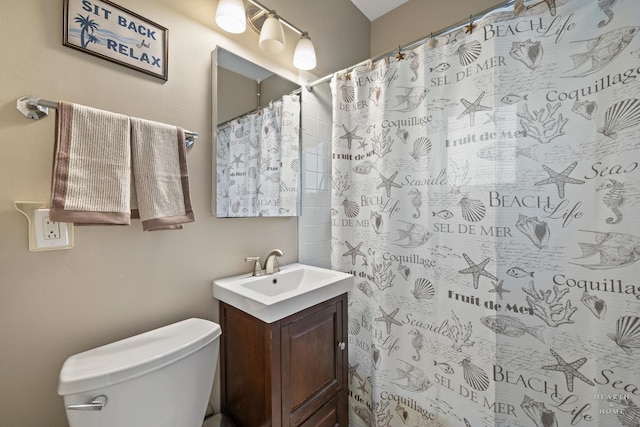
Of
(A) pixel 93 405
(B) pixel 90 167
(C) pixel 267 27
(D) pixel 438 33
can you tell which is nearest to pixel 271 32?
(C) pixel 267 27

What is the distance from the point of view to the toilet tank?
68cm

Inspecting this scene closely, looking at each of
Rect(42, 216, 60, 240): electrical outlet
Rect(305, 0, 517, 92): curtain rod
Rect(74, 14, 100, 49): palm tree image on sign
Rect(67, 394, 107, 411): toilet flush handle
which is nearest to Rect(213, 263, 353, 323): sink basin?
Answer: Rect(67, 394, 107, 411): toilet flush handle

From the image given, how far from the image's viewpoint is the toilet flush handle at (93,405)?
26.1 inches

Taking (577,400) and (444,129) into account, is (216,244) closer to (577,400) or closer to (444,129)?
(444,129)

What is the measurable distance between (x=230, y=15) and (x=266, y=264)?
1134 millimetres

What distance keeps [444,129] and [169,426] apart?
61.3 inches

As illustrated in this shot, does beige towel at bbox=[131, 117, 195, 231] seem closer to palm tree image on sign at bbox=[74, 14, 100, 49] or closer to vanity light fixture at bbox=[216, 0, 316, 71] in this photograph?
palm tree image on sign at bbox=[74, 14, 100, 49]

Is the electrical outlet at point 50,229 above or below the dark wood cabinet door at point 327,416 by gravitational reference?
above

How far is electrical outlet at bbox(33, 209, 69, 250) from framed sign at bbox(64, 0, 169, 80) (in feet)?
1.81

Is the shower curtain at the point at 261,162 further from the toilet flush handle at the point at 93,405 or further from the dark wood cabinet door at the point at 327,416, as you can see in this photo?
the dark wood cabinet door at the point at 327,416

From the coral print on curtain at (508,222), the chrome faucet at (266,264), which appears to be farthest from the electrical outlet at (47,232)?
the coral print on curtain at (508,222)

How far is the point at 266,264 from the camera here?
1.33 metres

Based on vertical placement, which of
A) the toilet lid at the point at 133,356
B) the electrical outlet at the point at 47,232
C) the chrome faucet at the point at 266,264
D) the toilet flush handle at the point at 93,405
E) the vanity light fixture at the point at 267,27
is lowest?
the toilet flush handle at the point at 93,405

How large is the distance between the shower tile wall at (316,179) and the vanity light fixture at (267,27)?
0.73ft
